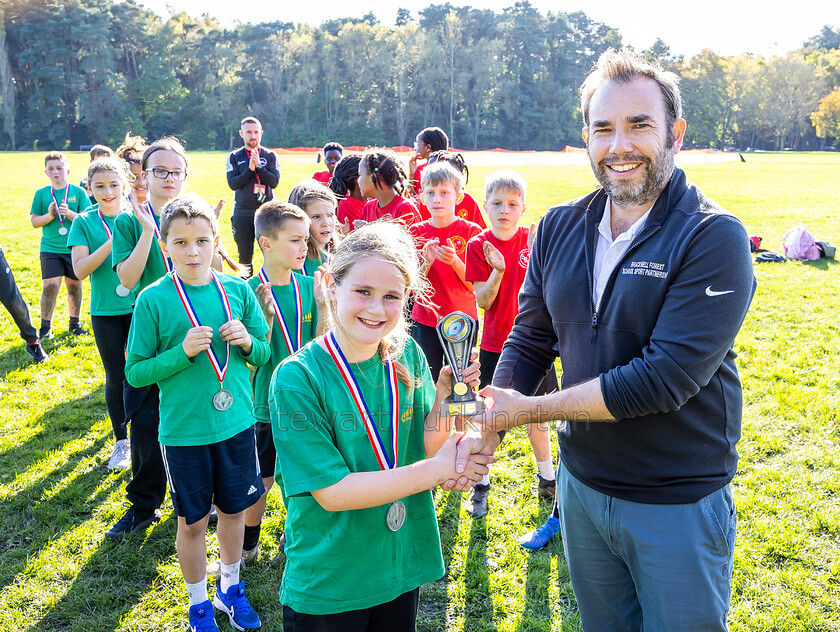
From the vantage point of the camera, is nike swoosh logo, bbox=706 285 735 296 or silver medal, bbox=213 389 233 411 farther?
silver medal, bbox=213 389 233 411

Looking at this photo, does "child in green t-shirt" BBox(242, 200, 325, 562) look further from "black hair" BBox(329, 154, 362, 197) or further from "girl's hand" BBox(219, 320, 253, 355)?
"black hair" BBox(329, 154, 362, 197)

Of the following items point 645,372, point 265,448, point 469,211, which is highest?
point 469,211

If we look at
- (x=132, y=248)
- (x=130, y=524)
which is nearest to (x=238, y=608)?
(x=130, y=524)

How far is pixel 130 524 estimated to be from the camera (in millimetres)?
4285

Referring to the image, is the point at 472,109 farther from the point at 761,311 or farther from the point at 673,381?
the point at 673,381

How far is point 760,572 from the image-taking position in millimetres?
3807

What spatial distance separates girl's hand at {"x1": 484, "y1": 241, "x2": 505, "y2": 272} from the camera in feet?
13.3

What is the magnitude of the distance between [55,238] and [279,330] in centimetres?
555

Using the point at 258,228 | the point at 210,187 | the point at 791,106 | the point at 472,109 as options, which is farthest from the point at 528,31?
the point at 258,228

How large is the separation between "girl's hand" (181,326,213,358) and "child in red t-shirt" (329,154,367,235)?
3.23 metres

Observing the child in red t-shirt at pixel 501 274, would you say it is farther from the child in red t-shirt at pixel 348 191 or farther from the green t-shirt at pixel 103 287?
the green t-shirt at pixel 103 287

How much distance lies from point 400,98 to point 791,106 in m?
52.0

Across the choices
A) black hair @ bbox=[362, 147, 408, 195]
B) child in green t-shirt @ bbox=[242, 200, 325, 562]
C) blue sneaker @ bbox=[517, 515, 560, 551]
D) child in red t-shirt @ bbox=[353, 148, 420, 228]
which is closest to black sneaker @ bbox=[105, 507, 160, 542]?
child in green t-shirt @ bbox=[242, 200, 325, 562]

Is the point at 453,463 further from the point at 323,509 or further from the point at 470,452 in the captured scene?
the point at 323,509
